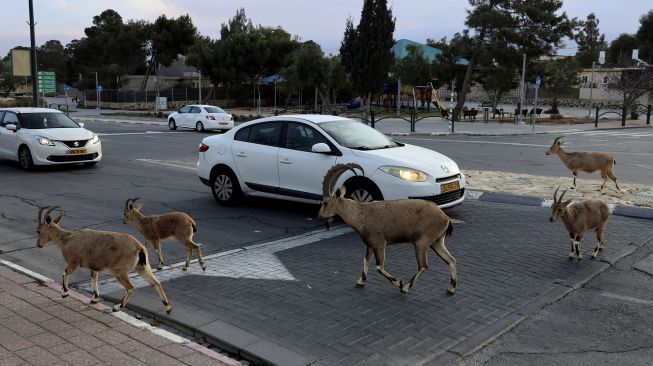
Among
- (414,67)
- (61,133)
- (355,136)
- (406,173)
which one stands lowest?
(406,173)

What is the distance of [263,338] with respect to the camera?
495 centimetres

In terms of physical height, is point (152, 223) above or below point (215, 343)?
above

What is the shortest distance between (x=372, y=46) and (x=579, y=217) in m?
37.0

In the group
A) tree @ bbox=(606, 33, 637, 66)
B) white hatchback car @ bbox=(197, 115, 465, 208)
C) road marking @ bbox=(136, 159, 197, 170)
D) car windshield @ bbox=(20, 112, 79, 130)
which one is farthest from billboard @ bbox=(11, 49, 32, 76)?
tree @ bbox=(606, 33, 637, 66)

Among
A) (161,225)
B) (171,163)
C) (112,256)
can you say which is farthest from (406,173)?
(171,163)

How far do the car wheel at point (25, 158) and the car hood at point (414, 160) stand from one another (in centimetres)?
975

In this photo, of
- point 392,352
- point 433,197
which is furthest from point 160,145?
point 392,352

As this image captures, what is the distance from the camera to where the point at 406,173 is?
28.7ft

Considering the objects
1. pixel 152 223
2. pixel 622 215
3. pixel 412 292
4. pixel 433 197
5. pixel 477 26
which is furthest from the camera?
pixel 477 26

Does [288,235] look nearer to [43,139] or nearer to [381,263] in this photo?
[381,263]

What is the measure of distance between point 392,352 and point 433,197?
4.21 metres

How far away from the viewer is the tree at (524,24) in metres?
43.5

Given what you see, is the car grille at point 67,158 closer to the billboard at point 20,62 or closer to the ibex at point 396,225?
the billboard at point 20,62

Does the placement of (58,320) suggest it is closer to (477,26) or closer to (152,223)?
(152,223)
